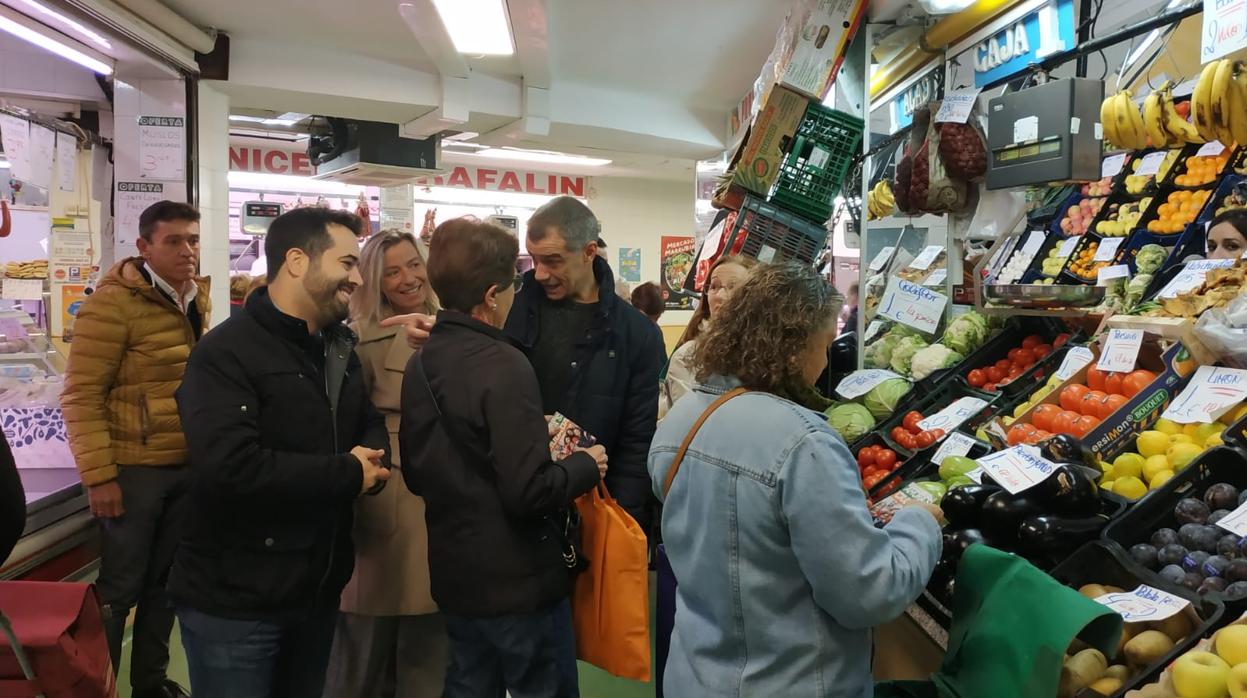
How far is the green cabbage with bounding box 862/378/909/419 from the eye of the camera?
322cm

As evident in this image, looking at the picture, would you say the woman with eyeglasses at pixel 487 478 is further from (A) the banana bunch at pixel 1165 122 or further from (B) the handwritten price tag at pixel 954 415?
(A) the banana bunch at pixel 1165 122

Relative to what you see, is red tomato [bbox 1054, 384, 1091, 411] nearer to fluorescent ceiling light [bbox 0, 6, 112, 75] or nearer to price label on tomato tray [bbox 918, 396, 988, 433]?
price label on tomato tray [bbox 918, 396, 988, 433]

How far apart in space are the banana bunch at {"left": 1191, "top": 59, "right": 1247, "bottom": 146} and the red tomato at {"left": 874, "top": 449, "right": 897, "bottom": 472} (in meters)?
1.46

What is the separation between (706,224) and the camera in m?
7.36

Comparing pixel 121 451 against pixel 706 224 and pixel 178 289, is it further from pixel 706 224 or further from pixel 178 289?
pixel 706 224

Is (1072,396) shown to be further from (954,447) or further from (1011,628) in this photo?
(1011,628)

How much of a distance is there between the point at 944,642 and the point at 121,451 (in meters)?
2.82

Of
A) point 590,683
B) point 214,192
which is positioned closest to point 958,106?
point 590,683

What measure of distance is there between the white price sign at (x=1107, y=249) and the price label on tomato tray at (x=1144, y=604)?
7.52 ft

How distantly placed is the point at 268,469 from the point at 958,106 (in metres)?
2.99

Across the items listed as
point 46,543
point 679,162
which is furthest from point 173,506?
point 679,162

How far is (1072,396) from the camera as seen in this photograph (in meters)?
2.47

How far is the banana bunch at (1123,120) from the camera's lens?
123 inches

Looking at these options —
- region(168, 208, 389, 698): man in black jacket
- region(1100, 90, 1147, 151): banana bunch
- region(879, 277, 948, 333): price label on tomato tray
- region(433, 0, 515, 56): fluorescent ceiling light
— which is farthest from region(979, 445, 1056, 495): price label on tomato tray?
region(433, 0, 515, 56): fluorescent ceiling light
